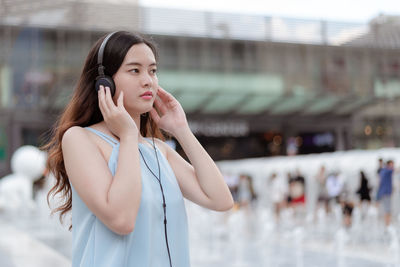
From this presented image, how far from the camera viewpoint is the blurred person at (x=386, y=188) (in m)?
10.7

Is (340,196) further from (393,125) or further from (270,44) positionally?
(393,125)

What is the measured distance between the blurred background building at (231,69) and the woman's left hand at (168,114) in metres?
21.7

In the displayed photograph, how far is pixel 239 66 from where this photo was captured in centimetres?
2711

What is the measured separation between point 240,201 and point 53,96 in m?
11.9

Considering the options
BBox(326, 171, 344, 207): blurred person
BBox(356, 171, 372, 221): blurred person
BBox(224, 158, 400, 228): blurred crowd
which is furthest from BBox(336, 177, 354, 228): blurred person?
BBox(326, 171, 344, 207): blurred person

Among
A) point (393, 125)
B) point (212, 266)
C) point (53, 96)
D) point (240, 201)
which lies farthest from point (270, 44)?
point (212, 266)

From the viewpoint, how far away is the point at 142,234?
1.51m

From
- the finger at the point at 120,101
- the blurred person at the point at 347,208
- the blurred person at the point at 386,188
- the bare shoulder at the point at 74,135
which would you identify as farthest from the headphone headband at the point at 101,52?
the blurred person at the point at 347,208

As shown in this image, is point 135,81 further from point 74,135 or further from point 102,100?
point 74,135

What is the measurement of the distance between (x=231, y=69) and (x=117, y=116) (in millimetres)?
25713

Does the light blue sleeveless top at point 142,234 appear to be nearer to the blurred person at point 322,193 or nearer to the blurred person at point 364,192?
the blurred person at point 364,192

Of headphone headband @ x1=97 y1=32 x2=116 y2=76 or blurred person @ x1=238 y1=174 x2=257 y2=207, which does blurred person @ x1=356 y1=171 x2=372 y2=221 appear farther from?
headphone headband @ x1=97 y1=32 x2=116 y2=76

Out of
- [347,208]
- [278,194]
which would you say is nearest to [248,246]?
[347,208]

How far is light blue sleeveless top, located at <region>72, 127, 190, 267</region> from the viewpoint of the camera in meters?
1.48
